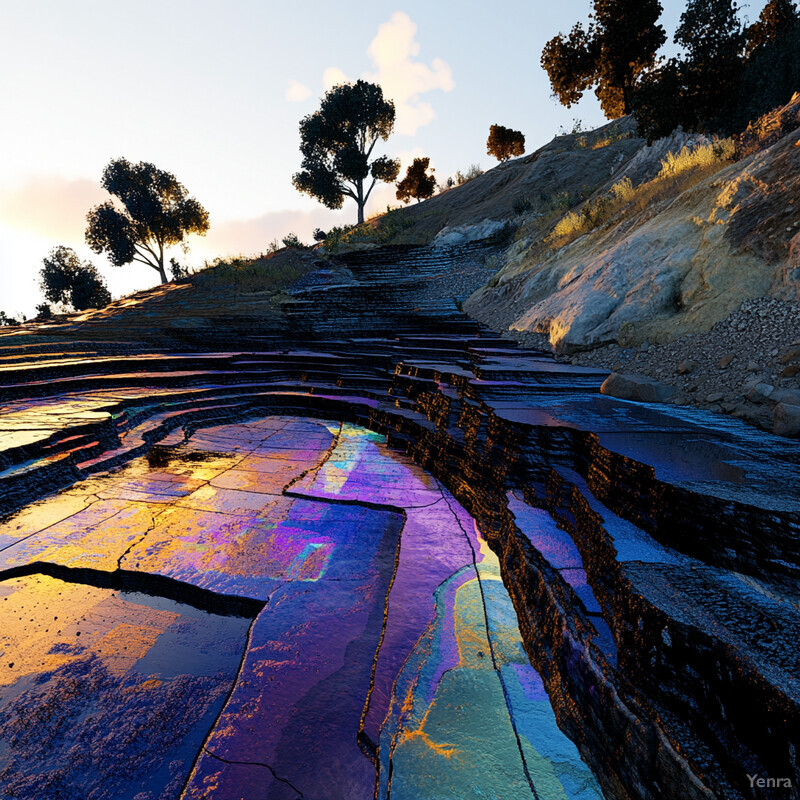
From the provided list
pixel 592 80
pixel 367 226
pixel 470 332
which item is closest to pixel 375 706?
pixel 470 332

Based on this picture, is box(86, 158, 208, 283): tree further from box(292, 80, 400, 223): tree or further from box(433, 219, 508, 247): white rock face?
box(433, 219, 508, 247): white rock face

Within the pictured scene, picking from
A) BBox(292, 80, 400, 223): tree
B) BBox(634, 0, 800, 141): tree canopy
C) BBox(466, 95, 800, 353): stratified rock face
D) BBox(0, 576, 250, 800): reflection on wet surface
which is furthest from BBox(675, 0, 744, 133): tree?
BBox(292, 80, 400, 223): tree

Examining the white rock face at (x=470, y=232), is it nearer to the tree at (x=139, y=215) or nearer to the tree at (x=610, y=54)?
the tree at (x=610, y=54)

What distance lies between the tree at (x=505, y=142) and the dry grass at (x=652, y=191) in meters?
28.1

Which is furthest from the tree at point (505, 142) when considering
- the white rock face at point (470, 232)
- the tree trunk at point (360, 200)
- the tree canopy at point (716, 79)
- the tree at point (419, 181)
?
the tree canopy at point (716, 79)

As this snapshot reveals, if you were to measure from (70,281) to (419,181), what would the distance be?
26332 millimetres

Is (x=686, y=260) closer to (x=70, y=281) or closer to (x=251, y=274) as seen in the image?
(x=251, y=274)

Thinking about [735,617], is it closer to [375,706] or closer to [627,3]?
[375,706]

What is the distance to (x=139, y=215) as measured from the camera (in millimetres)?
23531

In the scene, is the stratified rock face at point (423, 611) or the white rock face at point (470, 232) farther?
the white rock face at point (470, 232)

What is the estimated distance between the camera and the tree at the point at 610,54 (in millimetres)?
14211

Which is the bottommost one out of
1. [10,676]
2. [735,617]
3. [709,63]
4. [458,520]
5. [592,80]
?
[458,520]

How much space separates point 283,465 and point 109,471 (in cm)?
170

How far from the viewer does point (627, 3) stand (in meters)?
14.1
